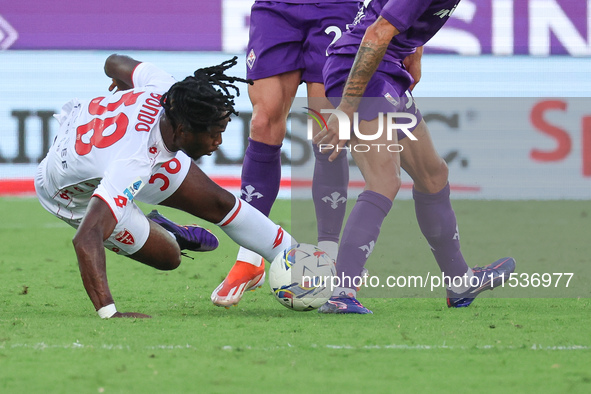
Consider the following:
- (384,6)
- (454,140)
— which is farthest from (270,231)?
(454,140)

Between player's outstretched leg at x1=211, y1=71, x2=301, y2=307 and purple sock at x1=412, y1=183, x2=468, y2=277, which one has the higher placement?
player's outstretched leg at x1=211, y1=71, x2=301, y2=307

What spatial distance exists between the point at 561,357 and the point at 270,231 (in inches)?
66.4

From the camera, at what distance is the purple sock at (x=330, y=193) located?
177 inches

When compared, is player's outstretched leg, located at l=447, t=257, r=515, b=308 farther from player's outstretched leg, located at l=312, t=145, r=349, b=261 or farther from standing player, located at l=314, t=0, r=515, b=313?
player's outstretched leg, located at l=312, t=145, r=349, b=261

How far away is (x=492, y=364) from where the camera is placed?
2764 mm

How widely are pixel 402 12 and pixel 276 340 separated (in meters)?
1.45

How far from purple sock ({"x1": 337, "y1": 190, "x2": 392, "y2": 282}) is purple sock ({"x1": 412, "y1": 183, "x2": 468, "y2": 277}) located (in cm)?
42

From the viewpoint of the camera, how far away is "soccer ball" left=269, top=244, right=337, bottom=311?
3824 millimetres

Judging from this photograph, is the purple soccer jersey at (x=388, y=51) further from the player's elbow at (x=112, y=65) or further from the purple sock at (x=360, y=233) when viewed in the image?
the player's elbow at (x=112, y=65)

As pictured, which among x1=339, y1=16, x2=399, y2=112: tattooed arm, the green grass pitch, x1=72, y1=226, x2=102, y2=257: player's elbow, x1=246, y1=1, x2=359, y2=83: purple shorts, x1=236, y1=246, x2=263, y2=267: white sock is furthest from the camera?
x1=246, y1=1, x2=359, y2=83: purple shorts

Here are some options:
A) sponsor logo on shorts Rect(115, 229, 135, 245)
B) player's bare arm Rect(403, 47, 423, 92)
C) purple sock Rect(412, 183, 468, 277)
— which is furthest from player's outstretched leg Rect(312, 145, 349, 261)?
sponsor logo on shorts Rect(115, 229, 135, 245)

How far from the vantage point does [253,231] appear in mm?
4184

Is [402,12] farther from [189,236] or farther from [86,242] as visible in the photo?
[189,236]

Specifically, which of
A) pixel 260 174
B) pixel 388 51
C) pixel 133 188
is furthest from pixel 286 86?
pixel 133 188
